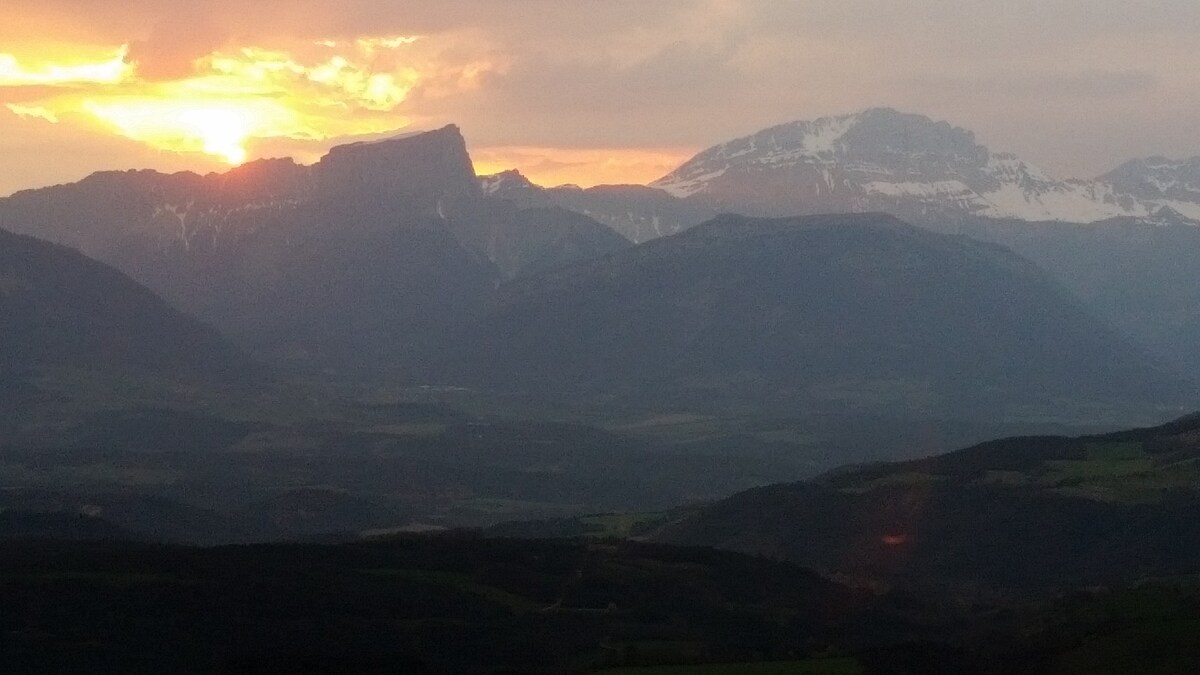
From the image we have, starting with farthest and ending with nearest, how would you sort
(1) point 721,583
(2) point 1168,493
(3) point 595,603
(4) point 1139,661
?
(2) point 1168,493 < (1) point 721,583 < (3) point 595,603 < (4) point 1139,661

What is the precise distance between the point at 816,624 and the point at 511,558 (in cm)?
2832

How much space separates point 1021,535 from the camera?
197 metres

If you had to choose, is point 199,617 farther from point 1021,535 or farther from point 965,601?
point 1021,535

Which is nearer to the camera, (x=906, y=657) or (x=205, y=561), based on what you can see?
(x=906, y=657)

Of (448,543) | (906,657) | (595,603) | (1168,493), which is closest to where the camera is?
(906,657)

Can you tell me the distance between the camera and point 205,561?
500 feet

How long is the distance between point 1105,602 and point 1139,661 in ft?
86.2

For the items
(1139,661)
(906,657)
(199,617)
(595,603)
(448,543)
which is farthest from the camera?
(448,543)

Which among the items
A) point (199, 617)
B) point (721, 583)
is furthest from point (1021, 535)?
point (199, 617)

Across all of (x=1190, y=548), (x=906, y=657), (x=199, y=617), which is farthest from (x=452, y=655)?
(x=1190, y=548)

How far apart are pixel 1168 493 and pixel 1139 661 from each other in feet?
275

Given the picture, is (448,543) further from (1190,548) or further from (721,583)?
(1190,548)

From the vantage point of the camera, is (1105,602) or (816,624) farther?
(816,624)

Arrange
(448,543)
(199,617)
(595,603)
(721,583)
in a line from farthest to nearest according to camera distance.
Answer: (448,543) → (721,583) → (595,603) → (199,617)
